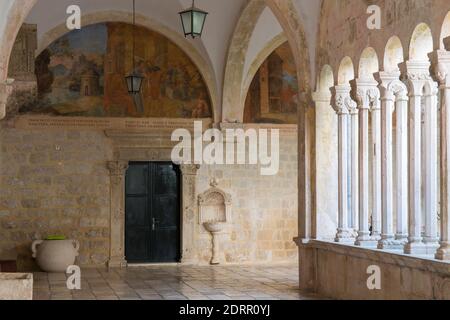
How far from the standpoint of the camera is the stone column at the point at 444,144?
6863 millimetres

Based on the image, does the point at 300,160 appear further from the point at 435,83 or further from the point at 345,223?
the point at 435,83

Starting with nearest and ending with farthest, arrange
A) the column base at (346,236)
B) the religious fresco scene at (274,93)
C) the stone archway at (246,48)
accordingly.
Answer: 1. the column base at (346,236)
2. the stone archway at (246,48)
3. the religious fresco scene at (274,93)

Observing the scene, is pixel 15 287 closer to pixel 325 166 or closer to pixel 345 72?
pixel 345 72

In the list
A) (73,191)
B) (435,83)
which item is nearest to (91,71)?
(73,191)

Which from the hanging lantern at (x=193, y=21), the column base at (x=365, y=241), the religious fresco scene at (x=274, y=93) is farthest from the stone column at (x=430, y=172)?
the religious fresco scene at (x=274, y=93)

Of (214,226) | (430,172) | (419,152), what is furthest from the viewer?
(214,226)

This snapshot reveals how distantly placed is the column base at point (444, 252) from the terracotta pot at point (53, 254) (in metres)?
8.09

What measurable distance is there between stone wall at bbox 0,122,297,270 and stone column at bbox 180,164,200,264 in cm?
13

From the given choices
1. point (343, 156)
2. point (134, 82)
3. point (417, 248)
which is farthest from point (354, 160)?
point (134, 82)

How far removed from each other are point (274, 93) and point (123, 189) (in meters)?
3.58

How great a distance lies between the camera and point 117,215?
14.4 m

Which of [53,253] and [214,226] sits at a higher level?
[214,226]

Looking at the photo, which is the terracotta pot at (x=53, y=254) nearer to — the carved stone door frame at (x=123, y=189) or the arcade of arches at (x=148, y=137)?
the arcade of arches at (x=148, y=137)

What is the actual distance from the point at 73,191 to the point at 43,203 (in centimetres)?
59
